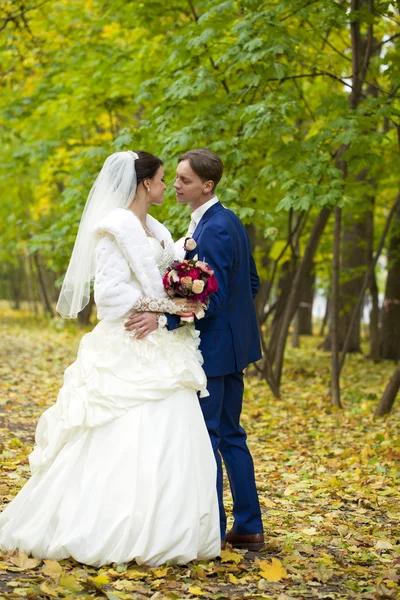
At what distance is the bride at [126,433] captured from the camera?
3.87 m

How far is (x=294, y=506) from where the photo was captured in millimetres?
5664

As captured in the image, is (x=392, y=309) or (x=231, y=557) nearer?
(x=231, y=557)

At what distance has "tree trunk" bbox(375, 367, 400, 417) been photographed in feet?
28.0

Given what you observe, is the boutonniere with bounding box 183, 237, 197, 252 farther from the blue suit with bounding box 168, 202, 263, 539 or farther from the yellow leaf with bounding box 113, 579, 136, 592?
the yellow leaf with bounding box 113, 579, 136, 592

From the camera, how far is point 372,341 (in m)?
15.3

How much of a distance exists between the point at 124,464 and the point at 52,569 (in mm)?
601

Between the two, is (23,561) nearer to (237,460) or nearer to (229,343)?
(237,460)

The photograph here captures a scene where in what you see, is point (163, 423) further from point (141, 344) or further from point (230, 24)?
point (230, 24)

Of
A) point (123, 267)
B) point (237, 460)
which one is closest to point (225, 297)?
point (123, 267)

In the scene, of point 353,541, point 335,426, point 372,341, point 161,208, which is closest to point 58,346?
point 372,341

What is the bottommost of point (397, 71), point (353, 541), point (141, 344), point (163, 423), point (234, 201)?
point (353, 541)

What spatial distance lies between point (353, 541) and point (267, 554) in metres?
0.64

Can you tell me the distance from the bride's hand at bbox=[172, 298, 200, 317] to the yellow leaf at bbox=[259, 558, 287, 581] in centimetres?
135

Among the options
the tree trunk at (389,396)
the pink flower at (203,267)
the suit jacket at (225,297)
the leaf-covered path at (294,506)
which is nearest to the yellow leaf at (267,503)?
the leaf-covered path at (294,506)
